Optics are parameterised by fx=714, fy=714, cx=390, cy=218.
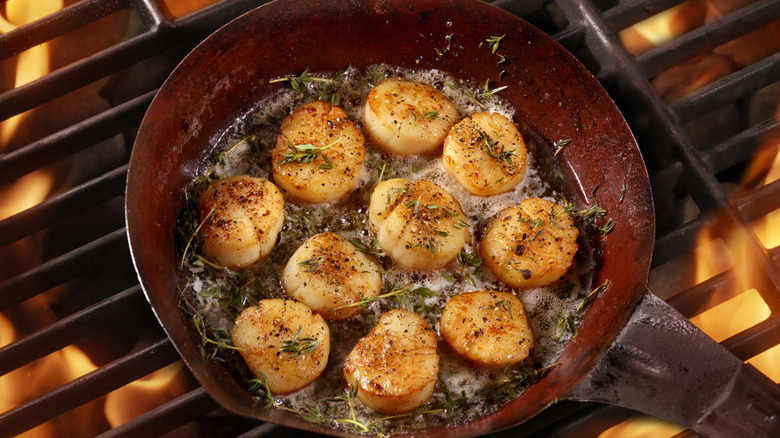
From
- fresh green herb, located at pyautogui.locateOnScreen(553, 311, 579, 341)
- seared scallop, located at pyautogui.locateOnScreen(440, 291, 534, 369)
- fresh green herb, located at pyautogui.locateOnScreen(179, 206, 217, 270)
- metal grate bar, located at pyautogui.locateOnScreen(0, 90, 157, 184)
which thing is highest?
metal grate bar, located at pyautogui.locateOnScreen(0, 90, 157, 184)

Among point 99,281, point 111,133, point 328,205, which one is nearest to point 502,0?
point 328,205

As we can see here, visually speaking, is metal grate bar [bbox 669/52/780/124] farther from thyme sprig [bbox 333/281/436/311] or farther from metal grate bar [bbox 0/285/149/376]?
metal grate bar [bbox 0/285/149/376]

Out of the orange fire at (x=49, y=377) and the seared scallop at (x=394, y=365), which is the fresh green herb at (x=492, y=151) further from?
the orange fire at (x=49, y=377)

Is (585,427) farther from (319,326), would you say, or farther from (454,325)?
(319,326)

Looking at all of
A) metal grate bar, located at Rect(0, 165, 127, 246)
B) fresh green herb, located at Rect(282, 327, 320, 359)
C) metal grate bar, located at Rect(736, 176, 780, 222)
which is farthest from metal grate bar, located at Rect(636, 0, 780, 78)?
metal grate bar, located at Rect(0, 165, 127, 246)

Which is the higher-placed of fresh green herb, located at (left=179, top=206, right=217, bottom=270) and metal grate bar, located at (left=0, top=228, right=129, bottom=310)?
metal grate bar, located at (left=0, top=228, right=129, bottom=310)

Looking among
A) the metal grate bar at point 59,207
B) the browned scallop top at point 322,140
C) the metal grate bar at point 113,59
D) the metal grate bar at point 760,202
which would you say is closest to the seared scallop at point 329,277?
the browned scallop top at point 322,140
